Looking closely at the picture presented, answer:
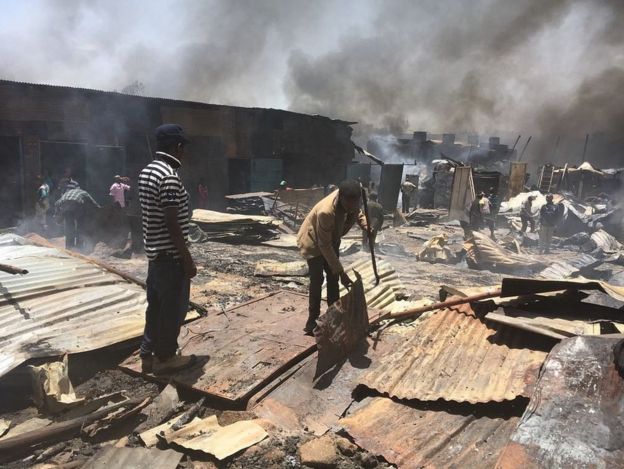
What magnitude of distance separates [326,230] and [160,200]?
1.37m

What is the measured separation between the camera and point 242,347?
376cm

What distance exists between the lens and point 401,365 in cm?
321

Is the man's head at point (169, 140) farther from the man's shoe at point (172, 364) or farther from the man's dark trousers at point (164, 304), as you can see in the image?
the man's shoe at point (172, 364)

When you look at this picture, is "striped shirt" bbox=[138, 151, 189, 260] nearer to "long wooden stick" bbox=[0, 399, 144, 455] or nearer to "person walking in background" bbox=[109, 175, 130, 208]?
"long wooden stick" bbox=[0, 399, 144, 455]

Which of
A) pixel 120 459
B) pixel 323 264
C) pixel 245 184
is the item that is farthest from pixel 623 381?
pixel 245 184

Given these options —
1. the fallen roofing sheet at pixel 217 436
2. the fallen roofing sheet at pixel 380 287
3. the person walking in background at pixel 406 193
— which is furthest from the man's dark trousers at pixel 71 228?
the person walking in background at pixel 406 193

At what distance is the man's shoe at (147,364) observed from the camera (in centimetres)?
330

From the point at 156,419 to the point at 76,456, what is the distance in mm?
490

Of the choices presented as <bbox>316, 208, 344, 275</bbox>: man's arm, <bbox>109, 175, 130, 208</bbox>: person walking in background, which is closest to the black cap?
<bbox>316, 208, 344, 275</bbox>: man's arm

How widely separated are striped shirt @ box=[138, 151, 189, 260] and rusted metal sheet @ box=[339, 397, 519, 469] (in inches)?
65.8

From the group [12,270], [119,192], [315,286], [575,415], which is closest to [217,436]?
[315,286]

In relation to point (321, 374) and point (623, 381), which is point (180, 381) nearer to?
point (321, 374)

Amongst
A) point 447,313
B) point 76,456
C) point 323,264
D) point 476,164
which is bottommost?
point 76,456

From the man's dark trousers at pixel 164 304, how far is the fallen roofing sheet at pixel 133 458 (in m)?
0.89
